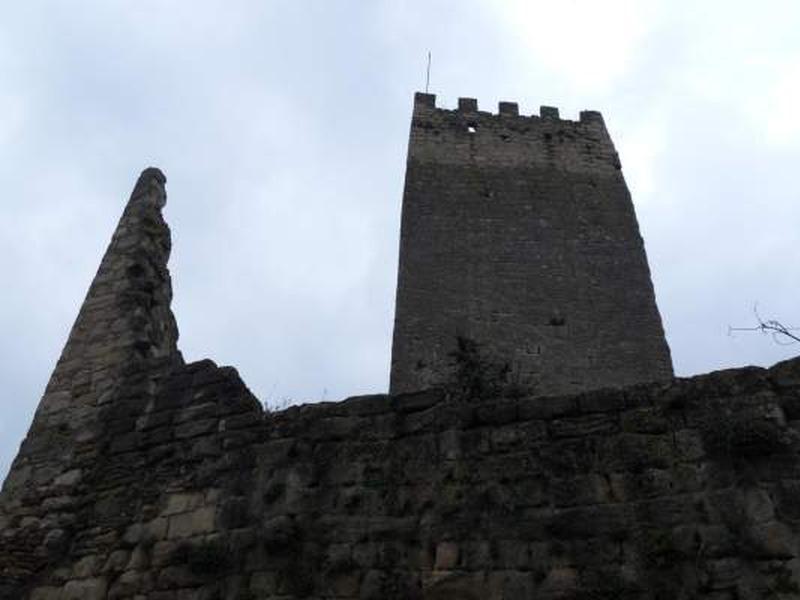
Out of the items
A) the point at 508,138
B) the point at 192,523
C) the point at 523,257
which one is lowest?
the point at 192,523

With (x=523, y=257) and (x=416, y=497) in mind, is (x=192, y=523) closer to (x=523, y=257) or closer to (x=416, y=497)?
(x=416, y=497)

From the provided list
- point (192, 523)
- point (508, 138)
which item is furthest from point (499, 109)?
point (192, 523)

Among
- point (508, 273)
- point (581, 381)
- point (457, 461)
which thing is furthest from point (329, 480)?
point (508, 273)

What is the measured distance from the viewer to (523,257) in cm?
1350

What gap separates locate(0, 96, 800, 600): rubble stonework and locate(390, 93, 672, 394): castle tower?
6761 millimetres

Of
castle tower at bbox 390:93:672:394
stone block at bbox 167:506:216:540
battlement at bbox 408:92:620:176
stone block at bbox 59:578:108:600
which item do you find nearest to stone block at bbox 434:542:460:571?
stone block at bbox 167:506:216:540

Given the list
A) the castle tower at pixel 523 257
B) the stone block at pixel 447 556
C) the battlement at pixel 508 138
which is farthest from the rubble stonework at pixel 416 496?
the battlement at pixel 508 138

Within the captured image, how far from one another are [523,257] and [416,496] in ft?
32.2

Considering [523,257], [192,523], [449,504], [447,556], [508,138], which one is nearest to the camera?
[447,556]

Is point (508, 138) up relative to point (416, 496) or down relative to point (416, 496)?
up

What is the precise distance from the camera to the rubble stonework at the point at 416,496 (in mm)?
3527

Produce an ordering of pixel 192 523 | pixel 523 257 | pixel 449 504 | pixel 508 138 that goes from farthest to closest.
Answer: pixel 508 138 < pixel 523 257 < pixel 192 523 < pixel 449 504

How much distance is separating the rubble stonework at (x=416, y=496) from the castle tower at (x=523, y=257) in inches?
266

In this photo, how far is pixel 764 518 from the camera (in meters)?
3.46
